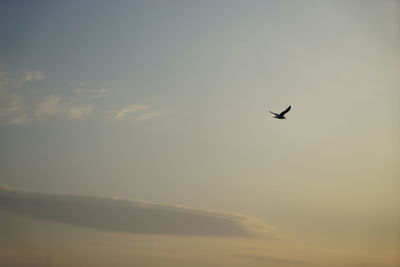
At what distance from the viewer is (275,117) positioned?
2347 inches
